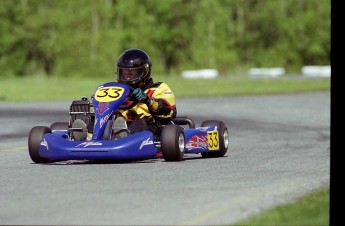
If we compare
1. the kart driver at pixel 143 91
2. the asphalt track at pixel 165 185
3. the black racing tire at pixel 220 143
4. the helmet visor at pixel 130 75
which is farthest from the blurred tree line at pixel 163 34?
the helmet visor at pixel 130 75

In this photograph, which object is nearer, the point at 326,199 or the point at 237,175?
the point at 326,199

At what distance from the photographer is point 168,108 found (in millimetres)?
13211

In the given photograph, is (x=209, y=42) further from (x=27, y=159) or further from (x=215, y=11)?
(x=27, y=159)

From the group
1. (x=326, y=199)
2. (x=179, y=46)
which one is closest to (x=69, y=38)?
(x=179, y=46)

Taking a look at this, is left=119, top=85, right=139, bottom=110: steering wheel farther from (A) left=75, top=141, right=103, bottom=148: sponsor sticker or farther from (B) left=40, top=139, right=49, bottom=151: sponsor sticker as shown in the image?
(B) left=40, top=139, right=49, bottom=151: sponsor sticker

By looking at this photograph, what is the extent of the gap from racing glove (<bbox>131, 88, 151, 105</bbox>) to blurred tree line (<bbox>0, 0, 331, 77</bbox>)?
5688 centimetres

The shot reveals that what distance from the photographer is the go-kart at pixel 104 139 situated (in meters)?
12.1

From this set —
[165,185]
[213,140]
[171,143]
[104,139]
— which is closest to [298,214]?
[165,185]

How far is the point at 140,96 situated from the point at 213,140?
5.04 feet

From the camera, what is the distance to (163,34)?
281 feet

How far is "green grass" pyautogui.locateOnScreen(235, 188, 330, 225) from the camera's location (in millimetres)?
7559

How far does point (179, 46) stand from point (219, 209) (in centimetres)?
8147

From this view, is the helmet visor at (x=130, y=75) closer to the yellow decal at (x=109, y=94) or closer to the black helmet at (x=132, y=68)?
the black helmet at (x=132, y=68)

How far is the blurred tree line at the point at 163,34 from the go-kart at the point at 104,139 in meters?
56.7
